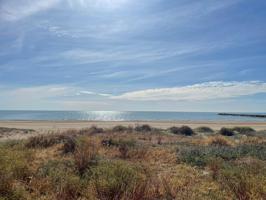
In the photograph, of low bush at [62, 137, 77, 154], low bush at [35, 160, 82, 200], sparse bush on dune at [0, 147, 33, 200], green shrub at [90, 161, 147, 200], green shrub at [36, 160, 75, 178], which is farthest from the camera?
low bush at [62, 137, 77, 154]

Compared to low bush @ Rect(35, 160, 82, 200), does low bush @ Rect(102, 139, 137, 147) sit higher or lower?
higher

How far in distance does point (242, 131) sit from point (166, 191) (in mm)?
27482

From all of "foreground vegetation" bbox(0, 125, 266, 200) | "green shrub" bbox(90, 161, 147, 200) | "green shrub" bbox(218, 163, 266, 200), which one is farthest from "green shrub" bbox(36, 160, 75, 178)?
"green shrub" bbox(218, 163, 266, 200)

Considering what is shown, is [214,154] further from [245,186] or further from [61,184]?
[61,184]

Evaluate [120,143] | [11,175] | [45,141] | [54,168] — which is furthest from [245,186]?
[45,141]

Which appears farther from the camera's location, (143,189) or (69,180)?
(69,180)

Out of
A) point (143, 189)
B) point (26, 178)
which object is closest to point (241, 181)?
point (143, 189)

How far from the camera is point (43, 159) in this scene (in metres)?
11.0

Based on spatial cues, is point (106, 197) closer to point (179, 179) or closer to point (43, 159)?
point (179, 179)

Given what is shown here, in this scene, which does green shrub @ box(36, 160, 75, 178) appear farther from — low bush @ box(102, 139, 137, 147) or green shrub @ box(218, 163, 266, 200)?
low bush @ box(102, 139, 137, 147)

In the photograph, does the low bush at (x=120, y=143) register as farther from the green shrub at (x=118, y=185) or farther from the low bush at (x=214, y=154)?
the green shrub at (x=118, y=185)

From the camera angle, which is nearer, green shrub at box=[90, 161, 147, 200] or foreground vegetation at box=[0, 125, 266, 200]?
green shrub at box=[90, 161, 147, 200]

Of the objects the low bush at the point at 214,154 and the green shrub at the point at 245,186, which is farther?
the low bush at the point at 214,154

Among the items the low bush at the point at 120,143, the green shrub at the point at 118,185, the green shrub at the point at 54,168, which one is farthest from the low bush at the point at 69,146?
the green shrub at the point at 118,185
